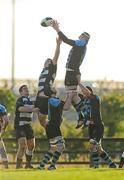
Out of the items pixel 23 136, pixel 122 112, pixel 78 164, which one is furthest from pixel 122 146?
pixel 122 112

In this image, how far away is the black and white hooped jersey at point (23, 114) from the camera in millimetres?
22750

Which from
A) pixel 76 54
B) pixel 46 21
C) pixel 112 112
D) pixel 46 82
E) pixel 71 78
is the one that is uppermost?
pixel 46 21

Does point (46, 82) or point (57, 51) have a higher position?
point (57, 51)

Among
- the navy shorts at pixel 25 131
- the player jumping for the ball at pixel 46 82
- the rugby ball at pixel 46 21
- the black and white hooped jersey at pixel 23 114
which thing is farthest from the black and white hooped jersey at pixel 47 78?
the navy shorts at pixel 25 131

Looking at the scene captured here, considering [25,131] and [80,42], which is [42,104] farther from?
[80,42]

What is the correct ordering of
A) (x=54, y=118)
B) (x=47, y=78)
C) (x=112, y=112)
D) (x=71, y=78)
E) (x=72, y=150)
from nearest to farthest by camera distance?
(x=54, y=118) → (x=71, y=78) → (x=47, y=78) → (x=72, y=150) → (x=112, y=112)

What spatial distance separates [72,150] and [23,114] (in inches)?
291

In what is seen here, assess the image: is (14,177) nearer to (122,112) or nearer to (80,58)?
(80,58)

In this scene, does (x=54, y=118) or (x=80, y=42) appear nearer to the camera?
(x=54, y=118)

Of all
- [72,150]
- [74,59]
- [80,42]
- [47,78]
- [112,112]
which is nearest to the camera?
[80,42]

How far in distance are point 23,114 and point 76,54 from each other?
2.32 metres

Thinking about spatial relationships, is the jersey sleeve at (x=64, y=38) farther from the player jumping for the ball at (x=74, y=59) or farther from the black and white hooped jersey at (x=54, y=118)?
the black and white hooped jersey at (x=54, y=118)

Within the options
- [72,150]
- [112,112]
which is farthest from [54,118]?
[112,112]

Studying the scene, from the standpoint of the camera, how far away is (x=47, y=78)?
22.5 m
